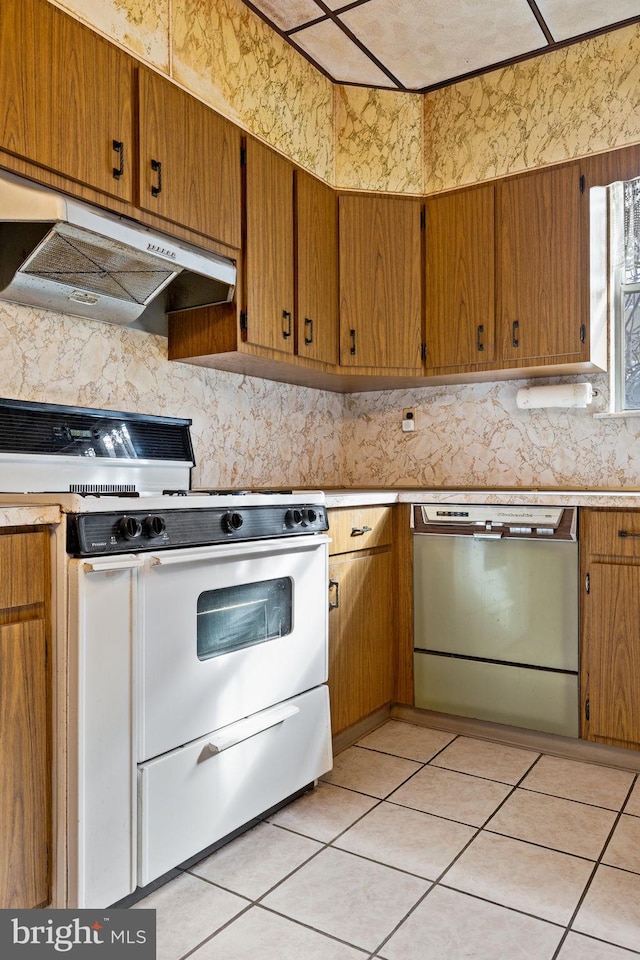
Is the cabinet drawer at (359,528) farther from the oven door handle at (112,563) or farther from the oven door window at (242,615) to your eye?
the oven door handle at (112,563)

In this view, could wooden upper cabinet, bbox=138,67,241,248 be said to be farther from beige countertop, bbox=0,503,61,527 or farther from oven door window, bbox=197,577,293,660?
oven door window, bbox=197,577,293,660

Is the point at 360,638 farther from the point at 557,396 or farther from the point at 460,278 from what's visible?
the point at 460,278

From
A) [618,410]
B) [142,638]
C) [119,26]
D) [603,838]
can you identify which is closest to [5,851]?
[142,638]

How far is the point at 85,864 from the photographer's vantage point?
4.66 feet

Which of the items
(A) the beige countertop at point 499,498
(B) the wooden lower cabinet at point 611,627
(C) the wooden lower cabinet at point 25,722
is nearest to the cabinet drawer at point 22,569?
(C) the wooden lower cabinet at point 25,722

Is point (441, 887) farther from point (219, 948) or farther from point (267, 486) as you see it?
point (267, 486)

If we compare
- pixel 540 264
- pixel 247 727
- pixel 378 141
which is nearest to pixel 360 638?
pixel 247 727

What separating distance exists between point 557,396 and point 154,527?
203 centimetres

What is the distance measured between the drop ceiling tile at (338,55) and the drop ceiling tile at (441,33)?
0.06m

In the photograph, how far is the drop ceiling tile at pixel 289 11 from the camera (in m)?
2.56

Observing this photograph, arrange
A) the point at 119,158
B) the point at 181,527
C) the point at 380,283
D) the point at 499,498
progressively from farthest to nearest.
A: the point at 380,283
the point at 499,498
the point at 119,158
the point at 181,527

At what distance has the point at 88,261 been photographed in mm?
2029

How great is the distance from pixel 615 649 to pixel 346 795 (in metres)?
1.06

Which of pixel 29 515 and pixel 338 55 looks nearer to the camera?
pixel 29 515
